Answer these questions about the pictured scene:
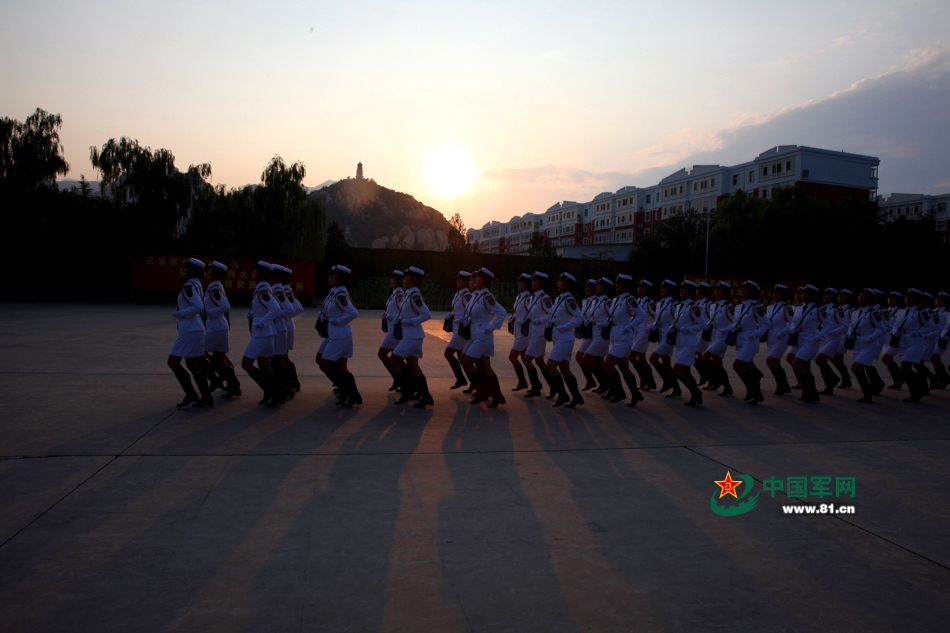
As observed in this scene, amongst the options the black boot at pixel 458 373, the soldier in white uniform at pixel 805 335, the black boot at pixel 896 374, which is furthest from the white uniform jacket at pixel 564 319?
the black boot at pixel 896 374

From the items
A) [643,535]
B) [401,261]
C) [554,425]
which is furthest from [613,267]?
[643,535]

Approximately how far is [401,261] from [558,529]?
44.1 metres

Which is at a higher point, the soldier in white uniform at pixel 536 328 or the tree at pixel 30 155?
the tree at pixel 30 155

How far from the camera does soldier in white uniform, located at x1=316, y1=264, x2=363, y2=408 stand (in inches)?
318

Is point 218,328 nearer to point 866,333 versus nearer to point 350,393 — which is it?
point 350,393

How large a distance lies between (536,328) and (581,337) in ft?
2.75

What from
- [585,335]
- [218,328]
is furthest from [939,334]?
[218,328]

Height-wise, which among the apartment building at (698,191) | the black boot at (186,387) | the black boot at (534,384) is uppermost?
the apartment building at (698,191)

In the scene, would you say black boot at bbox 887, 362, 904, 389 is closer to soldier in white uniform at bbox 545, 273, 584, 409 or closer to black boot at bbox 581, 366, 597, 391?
black boot at bbox 581, 366, 597, 391

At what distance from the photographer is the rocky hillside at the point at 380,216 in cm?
15388

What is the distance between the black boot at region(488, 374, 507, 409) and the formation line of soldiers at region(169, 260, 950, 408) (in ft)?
0.05

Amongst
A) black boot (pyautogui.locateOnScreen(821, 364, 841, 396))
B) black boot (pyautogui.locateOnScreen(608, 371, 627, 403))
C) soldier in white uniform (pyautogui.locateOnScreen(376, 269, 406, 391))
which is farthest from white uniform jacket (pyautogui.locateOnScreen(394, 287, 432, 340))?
black boot (pyautogui.locateOnScreen(821, 364, 841, 396))

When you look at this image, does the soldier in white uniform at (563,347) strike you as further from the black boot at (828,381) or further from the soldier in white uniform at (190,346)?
the black boot at (828,381)

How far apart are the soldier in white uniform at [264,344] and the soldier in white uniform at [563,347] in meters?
3.72
